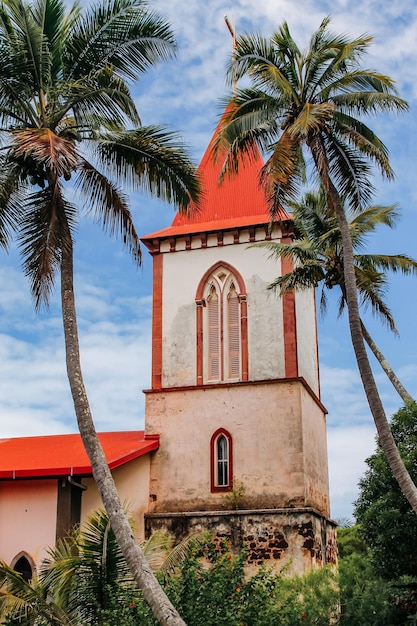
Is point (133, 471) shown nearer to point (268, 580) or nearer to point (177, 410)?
point (177, 410)

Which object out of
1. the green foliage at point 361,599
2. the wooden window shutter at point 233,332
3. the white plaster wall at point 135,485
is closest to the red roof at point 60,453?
the white plaster wall at point 135,485

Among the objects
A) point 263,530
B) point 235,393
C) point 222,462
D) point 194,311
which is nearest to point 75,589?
point 263,530

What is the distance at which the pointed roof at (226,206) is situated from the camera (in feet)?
84.7

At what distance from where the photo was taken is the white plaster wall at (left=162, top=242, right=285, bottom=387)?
24219mm

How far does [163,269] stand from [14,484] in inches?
314

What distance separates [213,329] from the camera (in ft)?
82.6

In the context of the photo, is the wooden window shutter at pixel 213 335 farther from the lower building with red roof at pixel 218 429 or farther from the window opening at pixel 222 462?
the window opening at pixel 222 462

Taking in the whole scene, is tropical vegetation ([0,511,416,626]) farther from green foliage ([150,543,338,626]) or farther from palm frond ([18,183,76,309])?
palm frond ([18,183,76,309])

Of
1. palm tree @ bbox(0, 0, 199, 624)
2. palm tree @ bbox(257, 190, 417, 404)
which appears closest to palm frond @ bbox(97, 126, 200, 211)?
palm tree @ bbox(0, 0, 199, 624)

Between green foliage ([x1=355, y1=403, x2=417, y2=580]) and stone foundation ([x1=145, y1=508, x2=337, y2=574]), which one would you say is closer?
green foliage ([x1=355, y1=403, x2=417, y2=580])

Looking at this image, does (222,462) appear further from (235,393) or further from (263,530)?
(263,530)

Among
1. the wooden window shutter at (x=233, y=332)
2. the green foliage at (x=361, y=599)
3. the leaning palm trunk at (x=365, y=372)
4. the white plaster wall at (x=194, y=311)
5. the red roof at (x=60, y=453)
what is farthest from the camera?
the wooden window shutter at (x=233, y=332)

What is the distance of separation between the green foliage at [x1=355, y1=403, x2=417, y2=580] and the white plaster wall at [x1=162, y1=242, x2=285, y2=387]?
576cm

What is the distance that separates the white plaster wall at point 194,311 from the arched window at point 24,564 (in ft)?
20.5
